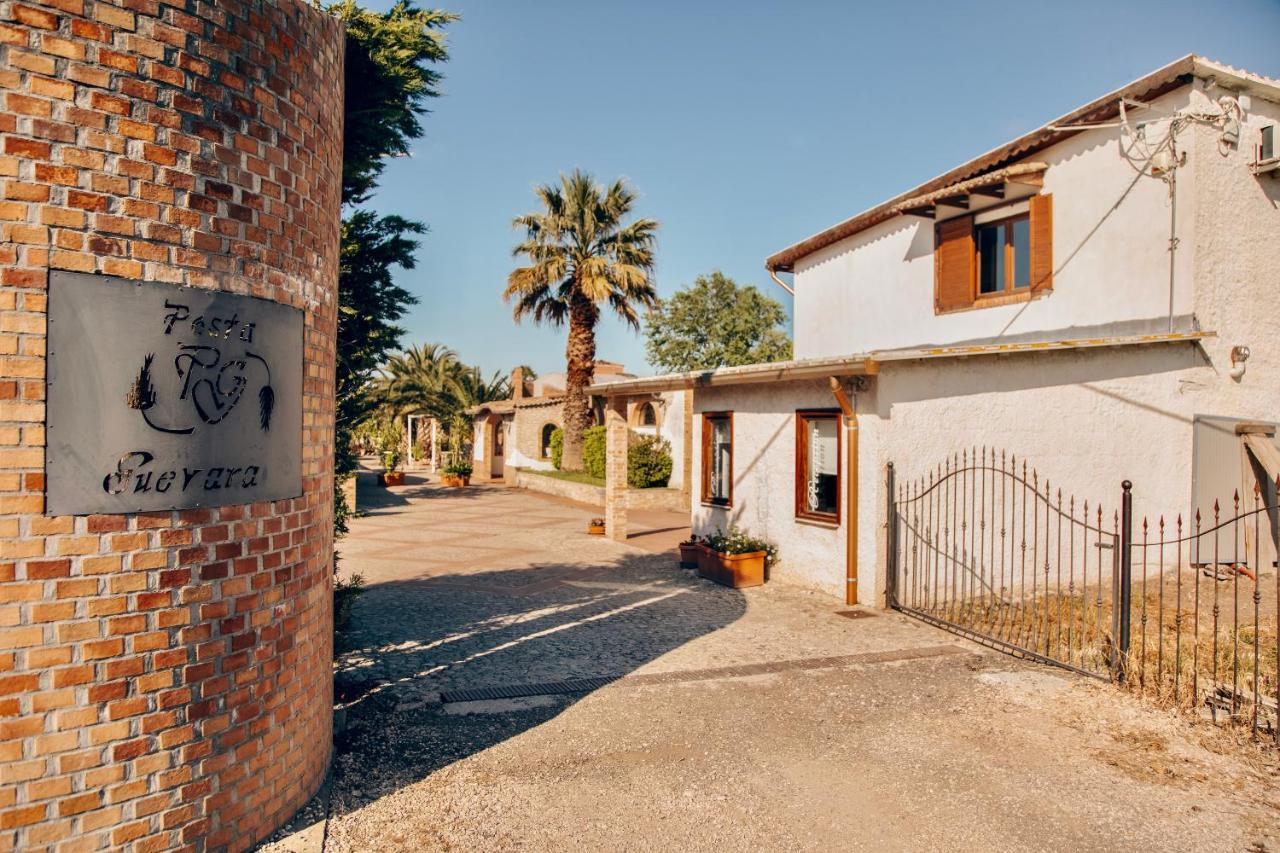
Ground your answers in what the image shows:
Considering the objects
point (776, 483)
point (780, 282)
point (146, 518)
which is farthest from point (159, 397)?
point (780, 282)

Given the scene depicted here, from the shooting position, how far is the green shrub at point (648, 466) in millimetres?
23000

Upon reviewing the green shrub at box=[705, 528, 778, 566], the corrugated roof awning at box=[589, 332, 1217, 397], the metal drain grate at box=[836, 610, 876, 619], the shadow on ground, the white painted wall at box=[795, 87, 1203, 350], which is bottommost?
the shadow on ground

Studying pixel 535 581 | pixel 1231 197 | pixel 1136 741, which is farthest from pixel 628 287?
pixel 1136 741

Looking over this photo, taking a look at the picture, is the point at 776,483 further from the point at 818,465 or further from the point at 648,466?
the point at 648,466

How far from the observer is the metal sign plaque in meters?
3.06

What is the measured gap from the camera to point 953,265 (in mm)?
13125

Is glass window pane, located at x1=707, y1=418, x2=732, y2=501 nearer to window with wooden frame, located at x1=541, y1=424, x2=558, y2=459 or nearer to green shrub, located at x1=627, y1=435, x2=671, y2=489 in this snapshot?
green shrub, located at x1=627, y1=435, x2=671, y2=489

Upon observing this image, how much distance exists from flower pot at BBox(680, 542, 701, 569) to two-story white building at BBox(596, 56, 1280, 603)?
0.70m

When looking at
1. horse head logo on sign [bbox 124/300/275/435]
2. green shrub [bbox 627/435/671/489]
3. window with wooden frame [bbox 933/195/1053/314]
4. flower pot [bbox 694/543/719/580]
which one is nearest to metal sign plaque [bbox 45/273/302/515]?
horse head logo on sign [bbox 124/300/275/435]

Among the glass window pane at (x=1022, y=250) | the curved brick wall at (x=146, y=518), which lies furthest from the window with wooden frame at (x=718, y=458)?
the curved brick wall at (x=146, y=518)

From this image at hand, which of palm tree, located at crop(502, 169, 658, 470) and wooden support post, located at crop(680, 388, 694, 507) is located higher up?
palm tree, located at crop(502, 169, 658, 470)

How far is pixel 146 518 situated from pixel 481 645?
15.8 feet

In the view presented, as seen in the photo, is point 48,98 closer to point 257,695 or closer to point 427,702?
point 257,695

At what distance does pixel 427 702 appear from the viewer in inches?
235
